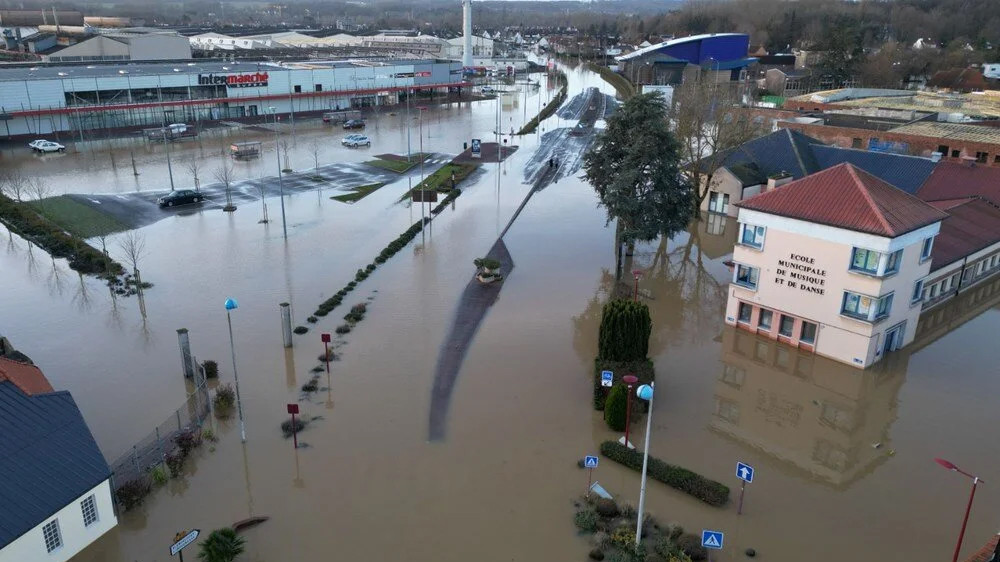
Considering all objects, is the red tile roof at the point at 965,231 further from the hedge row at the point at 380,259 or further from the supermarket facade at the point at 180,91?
the supermarket facade at the point at 180,91

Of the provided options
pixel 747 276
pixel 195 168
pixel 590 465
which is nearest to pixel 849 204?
pixel 747 276

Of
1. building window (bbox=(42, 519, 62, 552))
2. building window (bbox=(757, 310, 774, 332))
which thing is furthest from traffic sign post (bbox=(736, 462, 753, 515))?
building window (bbox=(42, 519, 62, 552))

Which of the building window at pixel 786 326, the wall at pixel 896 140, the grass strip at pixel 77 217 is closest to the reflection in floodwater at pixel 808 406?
the building window at pixel 786 326

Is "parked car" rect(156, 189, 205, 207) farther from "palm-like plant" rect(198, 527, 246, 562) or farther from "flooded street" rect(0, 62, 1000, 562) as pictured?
"palm-like plant" rect(198, 527, 246, 562)

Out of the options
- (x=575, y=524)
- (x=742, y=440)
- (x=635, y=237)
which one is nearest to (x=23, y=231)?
(x=635, y=237)

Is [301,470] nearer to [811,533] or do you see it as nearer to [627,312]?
[627,312]

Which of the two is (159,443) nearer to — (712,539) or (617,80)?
(712,539)
